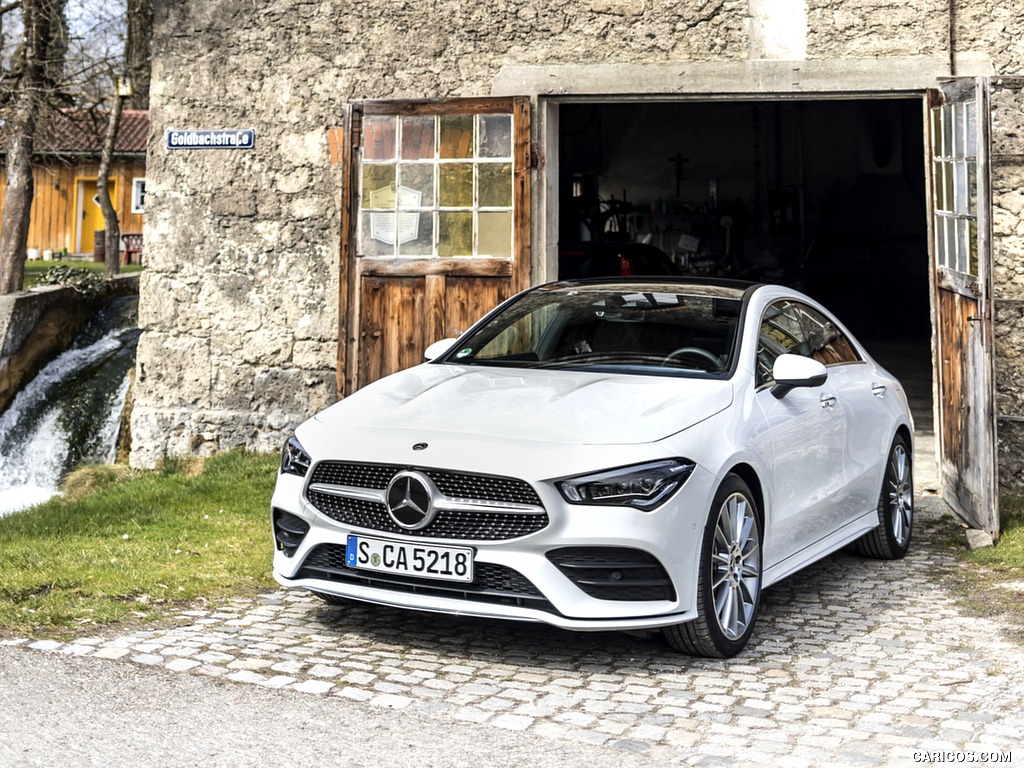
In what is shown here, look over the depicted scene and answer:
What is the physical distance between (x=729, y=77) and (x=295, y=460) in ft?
16.0

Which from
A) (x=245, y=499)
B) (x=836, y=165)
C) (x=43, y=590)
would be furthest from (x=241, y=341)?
(x=836, y=165)

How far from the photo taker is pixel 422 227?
9664 mm

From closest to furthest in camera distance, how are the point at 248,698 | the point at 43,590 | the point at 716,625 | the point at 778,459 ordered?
the point at 248,698
the point at 716,625
the point at 778,459
the point at 43,590

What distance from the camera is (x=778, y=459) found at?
5793 mm

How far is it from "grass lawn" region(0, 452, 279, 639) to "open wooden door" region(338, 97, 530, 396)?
1.33m

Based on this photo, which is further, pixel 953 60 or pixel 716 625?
pixel 953 60

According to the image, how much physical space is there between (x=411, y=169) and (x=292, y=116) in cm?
105

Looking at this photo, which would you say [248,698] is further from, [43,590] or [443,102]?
[443,102]

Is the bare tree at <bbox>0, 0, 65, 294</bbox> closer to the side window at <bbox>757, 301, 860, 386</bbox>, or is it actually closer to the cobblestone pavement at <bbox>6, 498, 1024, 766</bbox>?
the side window at <bbox>757, 301, 860, 386</bbox>

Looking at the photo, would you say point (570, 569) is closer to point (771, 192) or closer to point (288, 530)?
point (288, 530)

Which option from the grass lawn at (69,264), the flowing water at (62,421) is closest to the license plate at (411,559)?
the flowing water at (62,421)

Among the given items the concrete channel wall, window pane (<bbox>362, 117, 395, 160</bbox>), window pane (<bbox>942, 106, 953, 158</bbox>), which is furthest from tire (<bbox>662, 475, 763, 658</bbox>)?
the concrete channel wall

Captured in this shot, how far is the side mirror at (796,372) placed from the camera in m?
5.89

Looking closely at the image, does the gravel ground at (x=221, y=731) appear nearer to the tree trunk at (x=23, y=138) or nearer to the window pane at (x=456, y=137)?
the window pane at (x=456, y=137)
